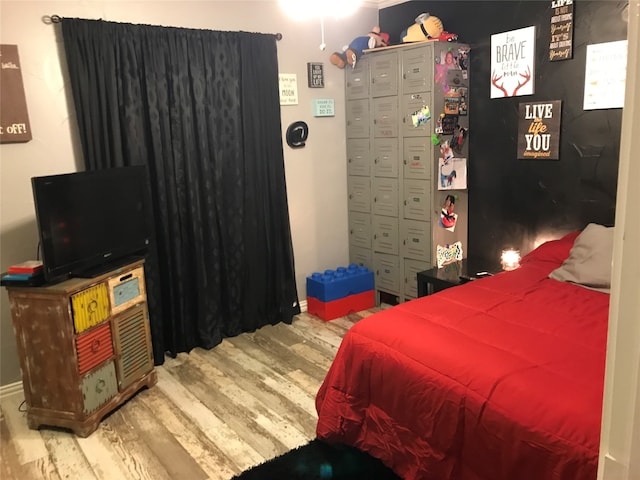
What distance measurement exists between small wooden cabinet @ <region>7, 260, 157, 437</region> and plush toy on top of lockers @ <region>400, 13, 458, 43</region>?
102 inches

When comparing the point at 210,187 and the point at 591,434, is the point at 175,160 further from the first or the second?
the point at 591,434

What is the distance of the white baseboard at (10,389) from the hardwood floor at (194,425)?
38 millimetres

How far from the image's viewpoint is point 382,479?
90.4 inches

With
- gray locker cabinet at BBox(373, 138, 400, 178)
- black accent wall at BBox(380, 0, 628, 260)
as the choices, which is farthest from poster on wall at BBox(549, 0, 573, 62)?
gray locker cabinet at BBox(373, 138, 400, 178)

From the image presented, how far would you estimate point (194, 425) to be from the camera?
2789 millimetres

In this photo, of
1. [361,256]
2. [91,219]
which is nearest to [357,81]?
[361,256]

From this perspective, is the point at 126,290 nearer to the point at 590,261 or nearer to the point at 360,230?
the point at 360,230

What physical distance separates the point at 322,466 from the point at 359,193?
2518 mm

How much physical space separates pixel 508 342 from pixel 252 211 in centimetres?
226

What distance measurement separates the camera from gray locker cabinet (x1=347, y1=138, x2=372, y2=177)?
428 cm

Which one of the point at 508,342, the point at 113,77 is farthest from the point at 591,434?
the point at 113,77

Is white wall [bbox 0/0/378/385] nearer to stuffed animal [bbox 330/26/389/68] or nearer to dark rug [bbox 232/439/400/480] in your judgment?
stuffed animal [bbox 330/26/389/68]

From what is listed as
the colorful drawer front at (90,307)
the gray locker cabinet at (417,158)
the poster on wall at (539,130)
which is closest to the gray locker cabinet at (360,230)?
the gray locker cabinet at (417,158)

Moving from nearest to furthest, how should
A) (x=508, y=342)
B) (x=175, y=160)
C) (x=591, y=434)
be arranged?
(x=591, y=434)
(x=508, y=342)
(x=175, y=160)
